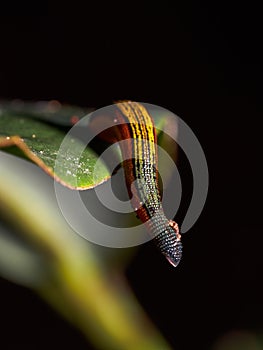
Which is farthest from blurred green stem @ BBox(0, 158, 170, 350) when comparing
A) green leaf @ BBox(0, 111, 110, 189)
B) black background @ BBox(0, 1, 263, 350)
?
green leaf @ BBox(0, 111, 110, 189)

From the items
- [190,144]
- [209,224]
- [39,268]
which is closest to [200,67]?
[209,224]

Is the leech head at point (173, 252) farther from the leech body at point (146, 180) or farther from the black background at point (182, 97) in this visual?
the black background at point (182, 97)

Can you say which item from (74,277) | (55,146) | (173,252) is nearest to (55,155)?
(55,146)

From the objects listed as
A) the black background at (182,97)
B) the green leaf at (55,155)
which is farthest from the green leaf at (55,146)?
the black background at (182,97)

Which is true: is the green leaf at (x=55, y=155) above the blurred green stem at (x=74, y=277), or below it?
above

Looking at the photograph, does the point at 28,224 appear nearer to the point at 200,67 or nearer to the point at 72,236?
the point at 72,236

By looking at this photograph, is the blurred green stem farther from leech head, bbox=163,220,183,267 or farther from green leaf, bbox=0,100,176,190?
leech head, bbox=163,220,183,267
